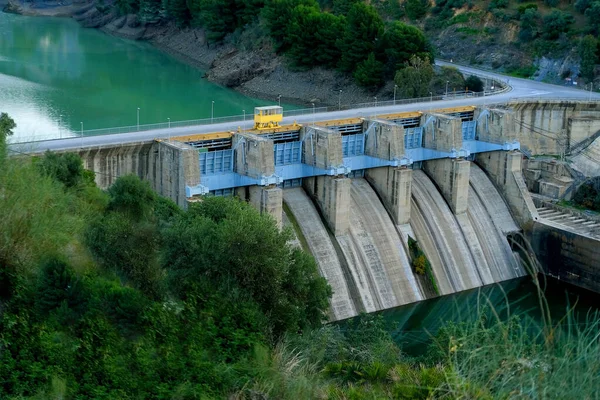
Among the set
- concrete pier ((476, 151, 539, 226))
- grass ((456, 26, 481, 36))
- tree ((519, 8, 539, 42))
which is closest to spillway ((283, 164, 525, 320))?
concrete pier ((476, 151, 539, 226))

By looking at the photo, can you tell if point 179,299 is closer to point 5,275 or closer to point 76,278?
point 76,278

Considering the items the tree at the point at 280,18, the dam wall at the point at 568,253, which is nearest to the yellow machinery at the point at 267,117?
the dam wall at the point at 568,253

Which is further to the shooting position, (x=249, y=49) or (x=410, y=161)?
(x=249, y=49)

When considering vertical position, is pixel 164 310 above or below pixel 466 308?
above

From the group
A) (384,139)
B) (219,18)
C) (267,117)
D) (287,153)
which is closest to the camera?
(267,117)

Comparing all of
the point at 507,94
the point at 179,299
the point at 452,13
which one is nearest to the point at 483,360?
the point at 179,299

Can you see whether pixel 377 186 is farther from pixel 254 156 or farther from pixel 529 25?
pixel 529 25

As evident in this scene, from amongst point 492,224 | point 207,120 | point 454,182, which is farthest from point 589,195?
point 207,120
